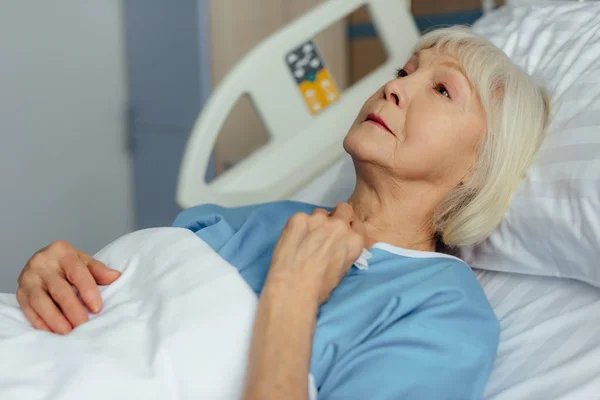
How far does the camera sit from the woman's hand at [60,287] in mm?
945

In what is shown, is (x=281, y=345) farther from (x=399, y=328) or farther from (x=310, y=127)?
(x=310, y=127)

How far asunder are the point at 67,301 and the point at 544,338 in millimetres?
759

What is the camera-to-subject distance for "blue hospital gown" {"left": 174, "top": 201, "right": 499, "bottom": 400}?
0.83m

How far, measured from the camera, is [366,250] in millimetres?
1094

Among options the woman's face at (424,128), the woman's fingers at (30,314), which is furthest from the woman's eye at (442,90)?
the woman's fingers at (30,314)

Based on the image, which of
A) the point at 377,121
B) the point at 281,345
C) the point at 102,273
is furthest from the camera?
the point at 377,121

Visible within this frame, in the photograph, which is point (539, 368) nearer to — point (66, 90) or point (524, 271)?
point (524, 271)

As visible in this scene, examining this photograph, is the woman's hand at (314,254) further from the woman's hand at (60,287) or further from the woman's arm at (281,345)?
the woman's hand at (60,287)

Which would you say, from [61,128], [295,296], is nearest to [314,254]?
[295,296]

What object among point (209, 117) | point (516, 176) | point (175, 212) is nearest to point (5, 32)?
point (175, 212)

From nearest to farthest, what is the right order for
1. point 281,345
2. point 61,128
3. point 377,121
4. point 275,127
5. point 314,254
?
point 281,345
point 314,254
point 377,121
point 275,127
point 61,128

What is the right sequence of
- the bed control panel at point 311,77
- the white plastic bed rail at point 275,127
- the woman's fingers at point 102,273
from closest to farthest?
the woman's fingers at point 102,273, the white plastic bed rail at point 275,127, the bed control panel at point 311,77

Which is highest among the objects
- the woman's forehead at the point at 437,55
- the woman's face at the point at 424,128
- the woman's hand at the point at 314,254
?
the woman's forehead at the point at 437,55

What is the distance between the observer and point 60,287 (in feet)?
3.18
